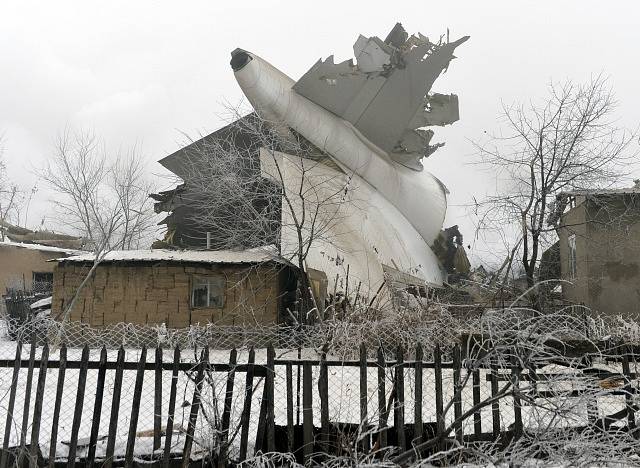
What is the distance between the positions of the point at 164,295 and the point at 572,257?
1441 cm

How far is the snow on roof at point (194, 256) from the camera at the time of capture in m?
16.4

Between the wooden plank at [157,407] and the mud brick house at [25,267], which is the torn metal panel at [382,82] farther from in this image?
the mud brick house at [25,267]

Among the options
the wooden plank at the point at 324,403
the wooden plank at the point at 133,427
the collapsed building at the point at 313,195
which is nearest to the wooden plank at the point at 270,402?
the wooden plank at the point at 324,403

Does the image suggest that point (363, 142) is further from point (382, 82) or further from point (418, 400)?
point (418, 400)

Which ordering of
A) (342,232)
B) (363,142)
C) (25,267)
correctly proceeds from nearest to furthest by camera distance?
(342,232)
(363,142)
(25,267)

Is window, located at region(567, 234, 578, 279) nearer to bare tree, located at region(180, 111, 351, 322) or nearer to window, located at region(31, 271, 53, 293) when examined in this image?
bare tree, located at region(180, 111, 351, 322)

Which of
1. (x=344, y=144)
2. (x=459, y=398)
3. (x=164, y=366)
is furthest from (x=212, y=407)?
(x=344, y=144)

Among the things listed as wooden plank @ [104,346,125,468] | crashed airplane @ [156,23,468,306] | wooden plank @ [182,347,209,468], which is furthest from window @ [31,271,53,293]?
wooden plank @ [182,347,209,468]

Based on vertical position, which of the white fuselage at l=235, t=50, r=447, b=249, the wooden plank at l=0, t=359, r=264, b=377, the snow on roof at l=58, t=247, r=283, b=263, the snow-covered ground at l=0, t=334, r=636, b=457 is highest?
the white fuselage at l=235, t=50, r=447, b=249

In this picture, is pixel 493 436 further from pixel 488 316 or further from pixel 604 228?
pixel 604 228

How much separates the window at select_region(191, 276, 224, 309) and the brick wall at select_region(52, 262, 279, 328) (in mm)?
163

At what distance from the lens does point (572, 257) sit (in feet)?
68.4

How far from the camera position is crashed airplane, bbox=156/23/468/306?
55.3 feet

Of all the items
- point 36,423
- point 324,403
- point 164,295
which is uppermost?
point 164,295
